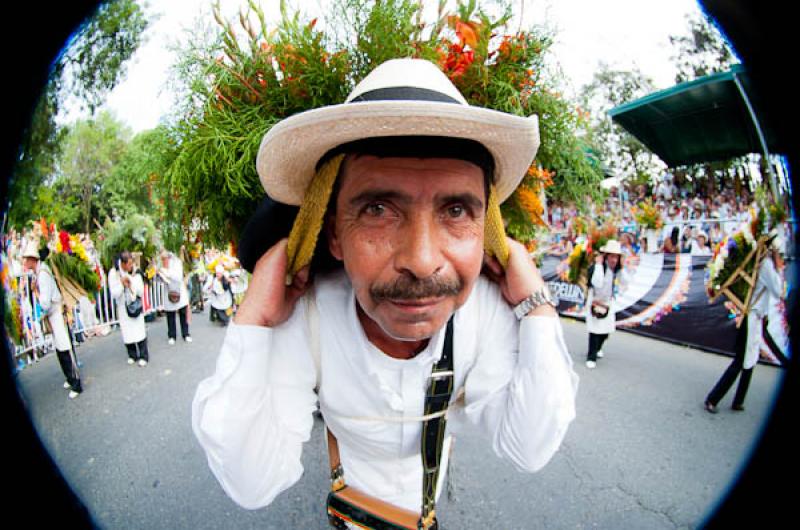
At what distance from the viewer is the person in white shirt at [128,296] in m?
1.52

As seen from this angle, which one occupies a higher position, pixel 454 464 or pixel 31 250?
pixel 31 250

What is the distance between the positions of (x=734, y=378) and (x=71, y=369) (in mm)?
4666

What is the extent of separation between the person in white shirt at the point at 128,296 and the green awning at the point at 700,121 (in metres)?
2.37

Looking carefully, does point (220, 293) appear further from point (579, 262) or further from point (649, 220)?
point (649, 220)

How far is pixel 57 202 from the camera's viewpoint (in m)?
1.08

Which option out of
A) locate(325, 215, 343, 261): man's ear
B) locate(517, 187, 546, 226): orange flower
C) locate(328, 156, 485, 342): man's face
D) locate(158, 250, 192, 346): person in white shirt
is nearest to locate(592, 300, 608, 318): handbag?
locate(517, 187, 546, 226): orange flower

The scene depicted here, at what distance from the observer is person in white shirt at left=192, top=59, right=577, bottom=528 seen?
2.87 feet

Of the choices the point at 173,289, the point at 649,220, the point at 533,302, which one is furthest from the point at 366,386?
the point at 649,220

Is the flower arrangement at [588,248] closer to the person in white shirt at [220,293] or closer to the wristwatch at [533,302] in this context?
the wristwatch at [533,302]

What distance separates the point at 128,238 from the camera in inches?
58.2

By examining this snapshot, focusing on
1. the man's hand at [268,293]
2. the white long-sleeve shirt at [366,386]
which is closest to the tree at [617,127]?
the white long-sleeve shirt at [366,386]

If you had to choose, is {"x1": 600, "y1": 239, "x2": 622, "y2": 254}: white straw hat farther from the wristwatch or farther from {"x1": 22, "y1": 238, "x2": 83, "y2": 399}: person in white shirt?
{"x1": 22, "y1": 238, "x2": 83, "y2": 399}: person in white shirt

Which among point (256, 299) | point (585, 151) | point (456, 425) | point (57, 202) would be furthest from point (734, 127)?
point (57, 202)

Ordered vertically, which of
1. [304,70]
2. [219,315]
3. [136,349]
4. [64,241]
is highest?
[304,70]
